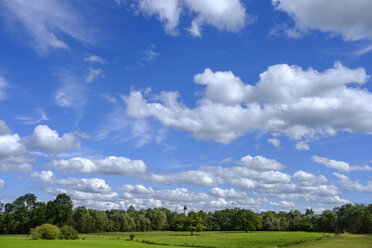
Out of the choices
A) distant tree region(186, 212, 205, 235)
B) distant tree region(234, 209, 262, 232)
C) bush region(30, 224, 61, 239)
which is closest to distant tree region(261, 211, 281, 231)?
distant tree region(234, 209, 262, 232)

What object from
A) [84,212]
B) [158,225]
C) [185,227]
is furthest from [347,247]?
[158,225]

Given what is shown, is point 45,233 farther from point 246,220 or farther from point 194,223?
point 246,220

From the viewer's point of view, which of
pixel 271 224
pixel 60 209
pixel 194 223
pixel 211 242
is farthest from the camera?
pixel 271 224

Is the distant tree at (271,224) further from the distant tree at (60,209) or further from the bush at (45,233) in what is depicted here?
the bush at (45,233)

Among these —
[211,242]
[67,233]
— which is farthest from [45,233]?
[211,242]

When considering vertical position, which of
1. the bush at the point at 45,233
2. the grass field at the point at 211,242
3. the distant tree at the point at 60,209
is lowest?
the grass field at the point at 211,242

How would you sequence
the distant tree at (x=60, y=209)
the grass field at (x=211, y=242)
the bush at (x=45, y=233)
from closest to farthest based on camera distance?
the grass field at (x=211, y=242), the bush at (x=45, y=233), the distant tree at (x=60, y=209)

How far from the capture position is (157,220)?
7200 inches

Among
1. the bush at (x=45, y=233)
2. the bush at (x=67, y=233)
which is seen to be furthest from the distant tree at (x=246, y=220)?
the bush at (x=45, y=233)

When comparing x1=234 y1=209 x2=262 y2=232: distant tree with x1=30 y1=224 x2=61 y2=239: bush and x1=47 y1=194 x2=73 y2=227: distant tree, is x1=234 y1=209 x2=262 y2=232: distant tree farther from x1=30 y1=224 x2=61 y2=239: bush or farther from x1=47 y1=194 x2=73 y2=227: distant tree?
x1=30 y1=224 x2=61 y2=239: bush

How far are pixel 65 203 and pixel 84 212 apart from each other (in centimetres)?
2493

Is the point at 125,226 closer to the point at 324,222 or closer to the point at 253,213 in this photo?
the point at 253,213

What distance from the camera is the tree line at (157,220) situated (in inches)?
5202

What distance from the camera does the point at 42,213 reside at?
129625 mm
